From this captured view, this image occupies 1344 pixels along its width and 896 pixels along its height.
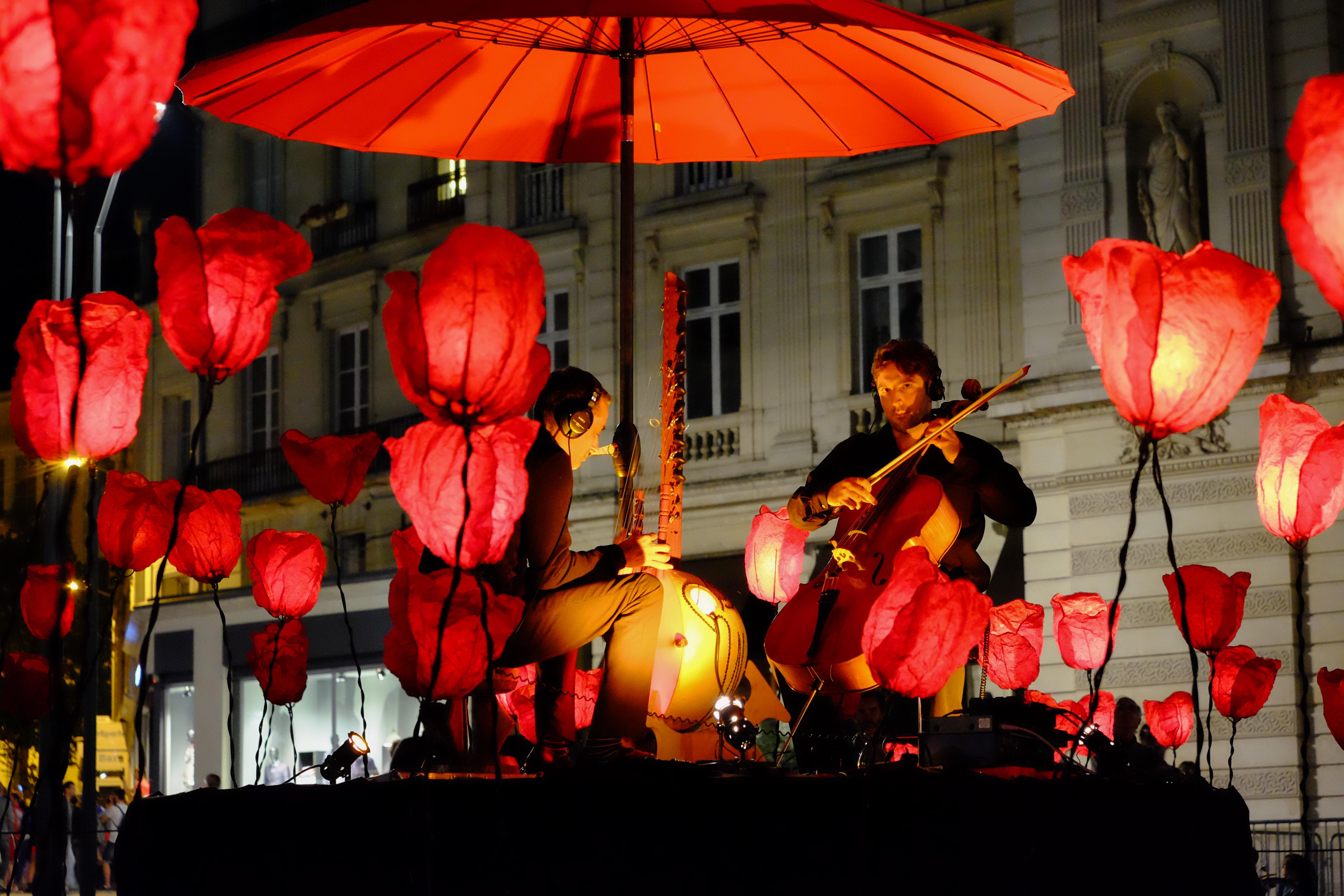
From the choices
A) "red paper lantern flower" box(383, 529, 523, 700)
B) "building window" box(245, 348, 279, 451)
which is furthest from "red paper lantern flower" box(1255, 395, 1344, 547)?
"building window" box(245, 348, 279, 451)

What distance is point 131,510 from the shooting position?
21.1 feet

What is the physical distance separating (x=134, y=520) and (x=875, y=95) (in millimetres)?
3351

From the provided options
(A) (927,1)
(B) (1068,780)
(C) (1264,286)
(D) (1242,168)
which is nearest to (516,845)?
(B) (1068,780)

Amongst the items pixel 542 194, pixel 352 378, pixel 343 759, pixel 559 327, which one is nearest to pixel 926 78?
pixel 343 759

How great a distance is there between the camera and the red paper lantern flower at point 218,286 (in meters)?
4.82

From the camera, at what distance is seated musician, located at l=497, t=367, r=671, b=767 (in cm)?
477

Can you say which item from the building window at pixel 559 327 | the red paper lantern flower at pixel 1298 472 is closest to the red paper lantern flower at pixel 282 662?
the red paper lantern flower at pixel 1298 472

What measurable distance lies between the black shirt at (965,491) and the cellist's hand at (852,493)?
16cm

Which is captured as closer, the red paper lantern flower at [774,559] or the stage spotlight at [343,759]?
the stage spotlight at [343,759]

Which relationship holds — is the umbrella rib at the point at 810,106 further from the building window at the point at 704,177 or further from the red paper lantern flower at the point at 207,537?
the building window at the point at 704,177

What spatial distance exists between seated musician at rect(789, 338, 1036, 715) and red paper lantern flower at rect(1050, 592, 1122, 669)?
5.56 feet

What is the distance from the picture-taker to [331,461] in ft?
21.3

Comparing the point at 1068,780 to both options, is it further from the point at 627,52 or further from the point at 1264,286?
the point at 627,52

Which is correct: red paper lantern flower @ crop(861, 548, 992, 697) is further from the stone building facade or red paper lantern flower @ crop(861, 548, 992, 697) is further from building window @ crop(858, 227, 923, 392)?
building window @ crop(858, 227, 923, 392)
